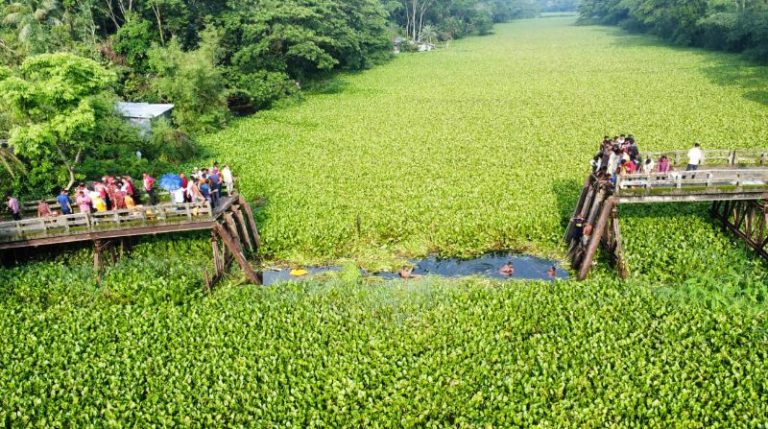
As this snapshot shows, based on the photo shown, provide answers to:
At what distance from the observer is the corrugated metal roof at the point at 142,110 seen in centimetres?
3316

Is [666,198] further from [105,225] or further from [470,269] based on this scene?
[105,225]

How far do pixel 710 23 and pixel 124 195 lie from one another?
75306 mm

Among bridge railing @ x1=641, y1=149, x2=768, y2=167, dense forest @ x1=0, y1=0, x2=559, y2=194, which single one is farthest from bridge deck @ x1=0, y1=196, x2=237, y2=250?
bridge railing @ x1=641, y1=149, x2=768, y2=167

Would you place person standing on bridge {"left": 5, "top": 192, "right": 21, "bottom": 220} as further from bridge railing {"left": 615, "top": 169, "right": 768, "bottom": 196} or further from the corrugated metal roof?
bridge railing {"left": 615, "top": 169, "right": 768, "bottom": 196}

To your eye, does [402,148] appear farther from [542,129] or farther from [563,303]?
[563,303]

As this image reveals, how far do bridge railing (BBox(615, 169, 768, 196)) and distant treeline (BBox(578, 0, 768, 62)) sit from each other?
51301 millimetres

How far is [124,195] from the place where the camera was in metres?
20.3

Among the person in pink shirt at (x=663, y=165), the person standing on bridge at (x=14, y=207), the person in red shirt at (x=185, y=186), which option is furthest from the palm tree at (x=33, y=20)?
the person in pink shirt at (x=663, y=165)

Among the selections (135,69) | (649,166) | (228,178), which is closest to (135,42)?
(135,69)

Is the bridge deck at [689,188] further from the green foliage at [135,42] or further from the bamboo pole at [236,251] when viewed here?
the green foliage at [135,42]

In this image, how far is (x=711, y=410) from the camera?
1288cm

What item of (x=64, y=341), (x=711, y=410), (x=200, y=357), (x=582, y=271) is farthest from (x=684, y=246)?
(x=64, y=341)

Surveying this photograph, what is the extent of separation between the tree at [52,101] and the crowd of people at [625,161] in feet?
67.2

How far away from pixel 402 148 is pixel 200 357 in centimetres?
2216
